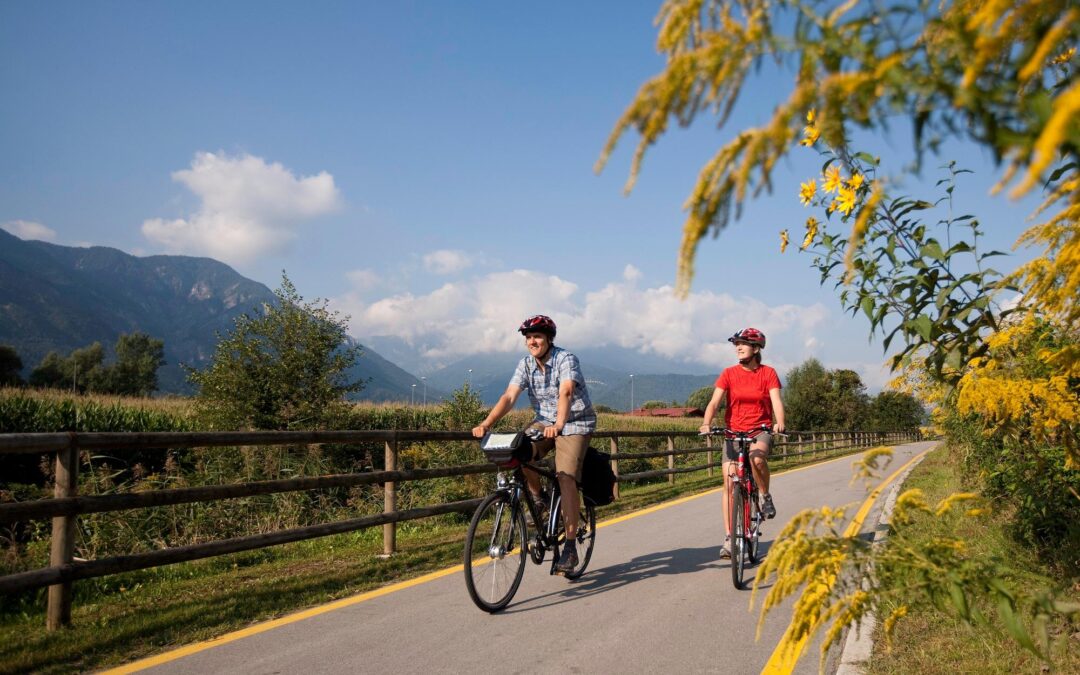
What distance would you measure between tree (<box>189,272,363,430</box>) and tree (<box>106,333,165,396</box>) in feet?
207

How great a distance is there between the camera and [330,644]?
457 cm

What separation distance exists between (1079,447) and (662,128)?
3.87m

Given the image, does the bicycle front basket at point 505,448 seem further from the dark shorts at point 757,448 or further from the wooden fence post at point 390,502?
the wooden fence post at point 390,502

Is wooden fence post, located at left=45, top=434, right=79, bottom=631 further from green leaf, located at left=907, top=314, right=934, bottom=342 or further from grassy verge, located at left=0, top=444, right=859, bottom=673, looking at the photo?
green leaf, located at left=907, top=314, right=934, bottom=342

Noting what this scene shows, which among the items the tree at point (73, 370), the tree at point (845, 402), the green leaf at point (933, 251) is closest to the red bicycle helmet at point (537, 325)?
the green leaf at point (933, 251)

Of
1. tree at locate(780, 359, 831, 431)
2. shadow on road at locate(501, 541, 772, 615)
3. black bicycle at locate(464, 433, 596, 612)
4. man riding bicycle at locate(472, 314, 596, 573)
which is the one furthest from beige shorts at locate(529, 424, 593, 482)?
tree at locate(780, 359, 831, 431)

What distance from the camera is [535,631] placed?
4.82m

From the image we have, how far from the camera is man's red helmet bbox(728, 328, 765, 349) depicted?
6730 millimetres

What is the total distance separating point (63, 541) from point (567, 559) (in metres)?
3.60

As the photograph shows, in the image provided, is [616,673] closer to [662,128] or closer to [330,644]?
[330,644]

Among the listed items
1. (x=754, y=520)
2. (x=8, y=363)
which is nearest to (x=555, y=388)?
(x=754, y=520)

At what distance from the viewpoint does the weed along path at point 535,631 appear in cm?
418

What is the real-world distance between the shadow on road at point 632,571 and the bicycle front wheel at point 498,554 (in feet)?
0.51

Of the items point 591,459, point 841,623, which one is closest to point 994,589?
point 841,623
